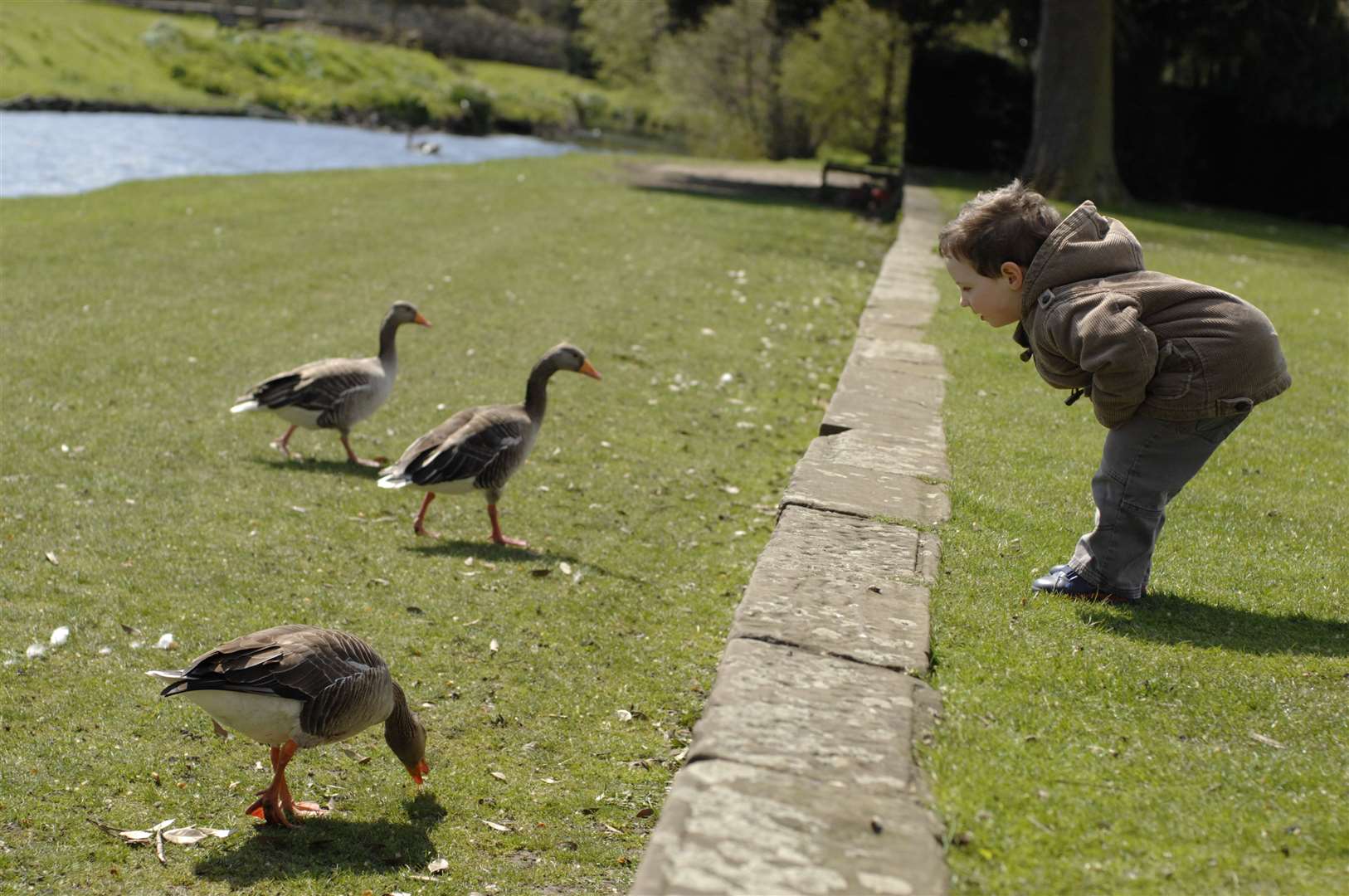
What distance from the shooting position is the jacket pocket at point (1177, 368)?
16.6 feet

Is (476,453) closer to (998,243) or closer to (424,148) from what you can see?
(998,243)

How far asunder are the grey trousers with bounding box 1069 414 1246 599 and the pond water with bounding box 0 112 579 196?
2191cm

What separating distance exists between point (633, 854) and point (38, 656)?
9.85 ft

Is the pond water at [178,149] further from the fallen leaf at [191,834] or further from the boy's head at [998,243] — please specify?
the boy's head at [998,243]

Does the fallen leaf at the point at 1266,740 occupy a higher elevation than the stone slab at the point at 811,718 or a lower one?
lower

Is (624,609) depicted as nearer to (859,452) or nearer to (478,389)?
(859,452)

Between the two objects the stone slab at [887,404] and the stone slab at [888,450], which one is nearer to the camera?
the stone slab at [888,450]

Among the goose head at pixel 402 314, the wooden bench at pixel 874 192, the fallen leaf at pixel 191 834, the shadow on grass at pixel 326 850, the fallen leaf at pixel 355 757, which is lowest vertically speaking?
the fallen leaf at pixel 355 757

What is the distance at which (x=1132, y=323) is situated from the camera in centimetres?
494

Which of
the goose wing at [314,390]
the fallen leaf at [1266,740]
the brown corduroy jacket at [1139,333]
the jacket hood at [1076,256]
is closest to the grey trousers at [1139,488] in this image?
the brown corduroy jacket at [1139,333]

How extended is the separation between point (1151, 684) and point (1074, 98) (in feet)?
80.4

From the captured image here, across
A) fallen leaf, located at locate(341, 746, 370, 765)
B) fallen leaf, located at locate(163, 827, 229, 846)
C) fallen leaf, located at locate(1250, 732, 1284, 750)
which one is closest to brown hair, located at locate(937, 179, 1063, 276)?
fallen leaf, located at locate(1250, 732, 1284, 750)

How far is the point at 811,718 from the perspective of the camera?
3898 mm

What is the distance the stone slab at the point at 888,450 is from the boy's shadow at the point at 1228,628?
175 cm
